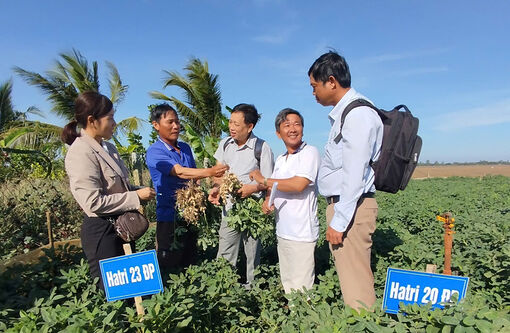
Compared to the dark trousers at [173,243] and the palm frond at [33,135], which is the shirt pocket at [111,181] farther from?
the palm frond at [33,135]

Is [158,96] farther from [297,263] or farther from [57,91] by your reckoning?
[297,263]

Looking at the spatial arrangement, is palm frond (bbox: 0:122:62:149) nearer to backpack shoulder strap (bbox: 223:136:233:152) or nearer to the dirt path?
backpack shoulder strap (bbox: 223:136:233:152)

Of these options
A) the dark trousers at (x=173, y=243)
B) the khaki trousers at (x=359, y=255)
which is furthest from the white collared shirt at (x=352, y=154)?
the dark trousers at (x=173, y=243)

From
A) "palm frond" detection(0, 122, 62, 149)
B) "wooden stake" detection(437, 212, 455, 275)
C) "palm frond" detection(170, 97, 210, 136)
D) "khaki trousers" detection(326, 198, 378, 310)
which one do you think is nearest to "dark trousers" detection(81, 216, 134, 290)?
"khaki trousers" detection(326, 198, 378, 310)

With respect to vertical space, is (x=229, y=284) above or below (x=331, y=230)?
below

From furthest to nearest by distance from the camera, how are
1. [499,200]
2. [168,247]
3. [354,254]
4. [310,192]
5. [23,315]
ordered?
1. [499,200]
2. [168,247]
3. [310,192]
4. [354,254]
5. [23,315]

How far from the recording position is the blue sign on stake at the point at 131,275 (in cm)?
211

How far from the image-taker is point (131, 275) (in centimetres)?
212

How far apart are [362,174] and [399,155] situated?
28 centimetres

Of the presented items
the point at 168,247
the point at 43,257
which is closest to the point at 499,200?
the point at 168,247

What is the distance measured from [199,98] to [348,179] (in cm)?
1138

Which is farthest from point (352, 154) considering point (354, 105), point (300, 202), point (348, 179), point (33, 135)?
point (33, 135)

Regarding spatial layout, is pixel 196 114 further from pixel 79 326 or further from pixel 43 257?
pixel 79 326

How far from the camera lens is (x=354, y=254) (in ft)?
7.09
